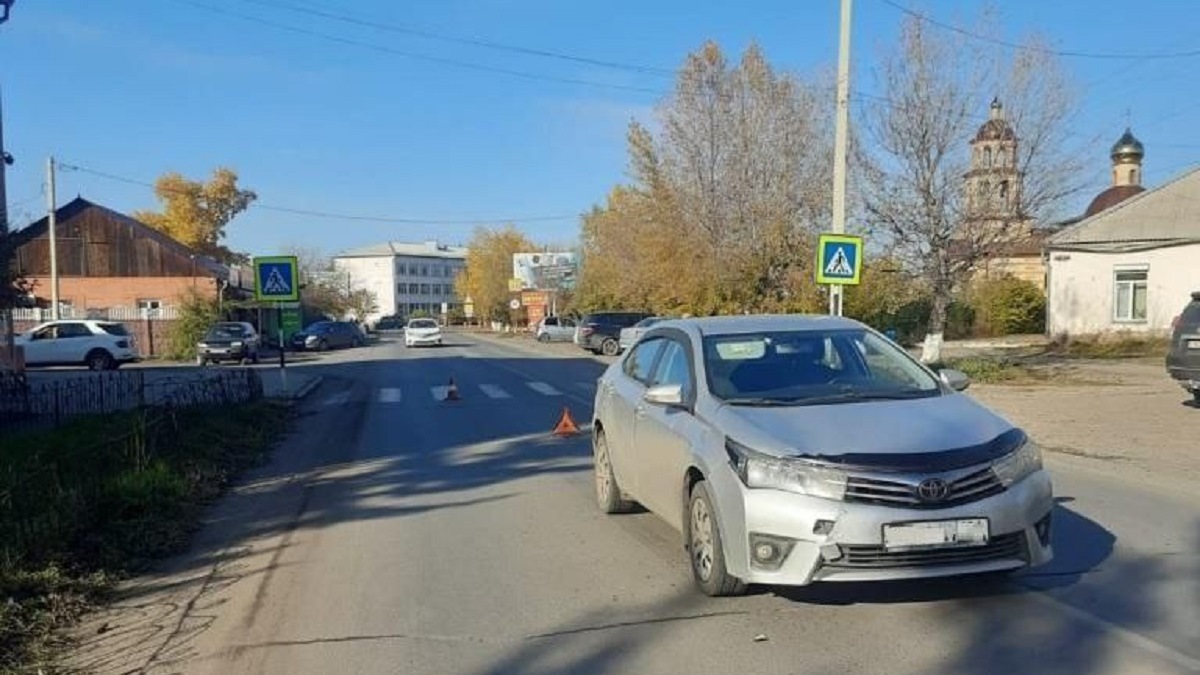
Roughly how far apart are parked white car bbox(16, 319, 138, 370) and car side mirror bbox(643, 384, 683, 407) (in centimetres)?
3302

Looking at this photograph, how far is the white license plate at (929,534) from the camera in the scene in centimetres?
485

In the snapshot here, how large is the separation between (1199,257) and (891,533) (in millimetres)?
31532

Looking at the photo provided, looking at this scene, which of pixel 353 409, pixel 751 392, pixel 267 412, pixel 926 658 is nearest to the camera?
pixel 926 658

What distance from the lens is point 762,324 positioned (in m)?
7.00

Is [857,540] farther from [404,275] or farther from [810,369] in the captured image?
[404,275]

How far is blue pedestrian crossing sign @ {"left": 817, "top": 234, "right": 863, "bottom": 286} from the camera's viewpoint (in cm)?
1661

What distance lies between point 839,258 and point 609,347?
25.5m

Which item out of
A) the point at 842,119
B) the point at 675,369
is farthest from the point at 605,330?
the point at 675,369

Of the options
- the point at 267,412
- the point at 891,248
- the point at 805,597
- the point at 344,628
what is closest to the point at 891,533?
the point at 805,597

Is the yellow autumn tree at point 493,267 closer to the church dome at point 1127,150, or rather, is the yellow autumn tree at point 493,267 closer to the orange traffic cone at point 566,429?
the church dome at point 1127,150

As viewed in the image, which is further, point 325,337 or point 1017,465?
point 325,337

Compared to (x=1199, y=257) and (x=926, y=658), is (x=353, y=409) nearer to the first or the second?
(x=926, y=658)

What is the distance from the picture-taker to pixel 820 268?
55.1 ft

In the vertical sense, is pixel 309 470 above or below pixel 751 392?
below
